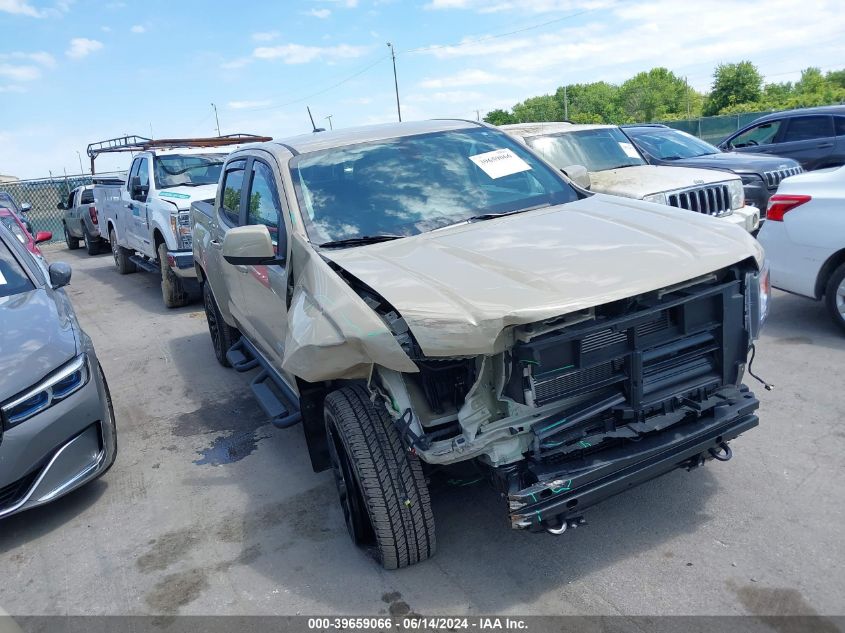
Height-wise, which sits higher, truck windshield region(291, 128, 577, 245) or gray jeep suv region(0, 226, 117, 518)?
truck windshield region(291, 128, 577, 245)

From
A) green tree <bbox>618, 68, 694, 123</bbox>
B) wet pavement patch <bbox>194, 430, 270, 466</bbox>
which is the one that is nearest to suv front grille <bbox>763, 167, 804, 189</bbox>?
wet pavement patch <bbox>194, 430, 270, 466</bbox>

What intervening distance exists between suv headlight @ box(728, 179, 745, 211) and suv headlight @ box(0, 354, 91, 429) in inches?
260

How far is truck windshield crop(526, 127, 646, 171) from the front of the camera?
874 centimetres

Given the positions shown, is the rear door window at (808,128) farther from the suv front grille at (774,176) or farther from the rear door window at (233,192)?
the rear door window at (233,192)

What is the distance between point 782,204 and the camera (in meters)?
5.81

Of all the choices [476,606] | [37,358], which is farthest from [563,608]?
[37,358]

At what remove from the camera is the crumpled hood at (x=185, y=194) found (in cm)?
923

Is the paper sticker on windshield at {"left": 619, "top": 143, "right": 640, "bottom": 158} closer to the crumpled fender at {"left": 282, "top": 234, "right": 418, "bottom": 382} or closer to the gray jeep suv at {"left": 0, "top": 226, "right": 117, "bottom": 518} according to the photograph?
the crumpled fender at {"left": 282, "top": 234, "right": 418, "bottom": 382}

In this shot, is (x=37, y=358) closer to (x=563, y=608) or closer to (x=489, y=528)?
(x=489, y=528)

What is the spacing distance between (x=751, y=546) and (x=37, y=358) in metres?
3.83

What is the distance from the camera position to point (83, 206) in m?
17.0

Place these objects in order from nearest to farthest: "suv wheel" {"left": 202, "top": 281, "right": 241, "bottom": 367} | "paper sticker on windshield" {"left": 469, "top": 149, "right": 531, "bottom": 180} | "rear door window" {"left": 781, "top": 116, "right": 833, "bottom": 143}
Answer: "paper sticker on windshield" {"left": 469, "top": 149, "right": 531, "bottom": 180}, "suv wheel" {"left": 202, "top": 281, "right": 241, "bottom": 367}, "rear door window" {"left": 781, "top": 116, "right": 833, "bottom": 143}

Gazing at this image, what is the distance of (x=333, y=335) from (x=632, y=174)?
623 centimetres

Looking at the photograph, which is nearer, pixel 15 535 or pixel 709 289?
pixel 709 289
